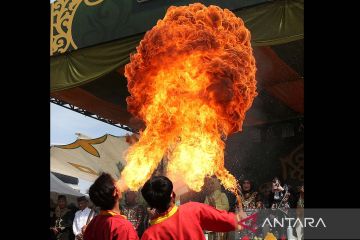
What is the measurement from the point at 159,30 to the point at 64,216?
478 centimetres

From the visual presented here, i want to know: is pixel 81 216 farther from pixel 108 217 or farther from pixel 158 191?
pixel 158 191

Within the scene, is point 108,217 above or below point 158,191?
below

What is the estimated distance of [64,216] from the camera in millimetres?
8320

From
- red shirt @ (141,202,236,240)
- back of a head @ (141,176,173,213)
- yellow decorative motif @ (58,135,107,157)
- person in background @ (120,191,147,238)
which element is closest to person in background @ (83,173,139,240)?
red shirt @ (141,202,236,240)

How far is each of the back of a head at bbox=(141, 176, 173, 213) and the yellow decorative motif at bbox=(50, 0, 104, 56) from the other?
16.3 feet

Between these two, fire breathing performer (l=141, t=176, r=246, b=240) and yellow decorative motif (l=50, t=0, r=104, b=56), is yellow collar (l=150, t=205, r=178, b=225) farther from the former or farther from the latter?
yellow decorative motif (l=50, t=0, r=104, b=56)

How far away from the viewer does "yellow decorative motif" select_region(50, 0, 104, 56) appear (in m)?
7.53

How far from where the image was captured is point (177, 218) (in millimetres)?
2949

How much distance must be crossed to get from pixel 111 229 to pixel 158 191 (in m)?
0.56

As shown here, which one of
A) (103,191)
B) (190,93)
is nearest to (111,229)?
(103,191)

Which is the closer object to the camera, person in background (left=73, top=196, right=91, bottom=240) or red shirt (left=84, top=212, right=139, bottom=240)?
red shirt (left=84, top=212, right=139, bottom=240)

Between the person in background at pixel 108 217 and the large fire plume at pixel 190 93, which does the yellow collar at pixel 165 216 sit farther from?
the large fire plume at pixel 190 93
